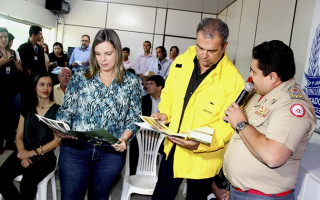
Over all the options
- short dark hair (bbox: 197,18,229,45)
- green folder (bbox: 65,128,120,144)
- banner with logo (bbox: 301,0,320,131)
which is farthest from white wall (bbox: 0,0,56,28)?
banner with logo (bbox: 301,0,320,131)

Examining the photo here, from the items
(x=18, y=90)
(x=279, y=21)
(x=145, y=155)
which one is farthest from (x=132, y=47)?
(x=145, y=155)

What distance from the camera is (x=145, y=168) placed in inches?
109

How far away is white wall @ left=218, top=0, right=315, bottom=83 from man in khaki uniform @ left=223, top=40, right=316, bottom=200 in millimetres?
1794

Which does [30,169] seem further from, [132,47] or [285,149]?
[132,47]

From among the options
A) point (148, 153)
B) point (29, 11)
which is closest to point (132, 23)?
point (29, 11)

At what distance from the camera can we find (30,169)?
2.33 meters

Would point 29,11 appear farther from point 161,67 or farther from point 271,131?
point 271,131

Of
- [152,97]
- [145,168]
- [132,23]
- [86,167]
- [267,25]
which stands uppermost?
[132,23]

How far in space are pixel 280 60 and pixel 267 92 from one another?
19 centimetres

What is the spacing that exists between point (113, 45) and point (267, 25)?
3144mm

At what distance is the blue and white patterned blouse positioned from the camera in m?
1.71

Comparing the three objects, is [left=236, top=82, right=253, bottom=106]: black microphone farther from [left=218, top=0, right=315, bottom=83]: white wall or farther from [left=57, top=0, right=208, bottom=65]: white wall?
[left=57, top=0, right=208, bottom=65]: white wall

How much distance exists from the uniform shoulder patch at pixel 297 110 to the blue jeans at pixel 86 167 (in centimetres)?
104

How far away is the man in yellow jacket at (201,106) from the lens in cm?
160
